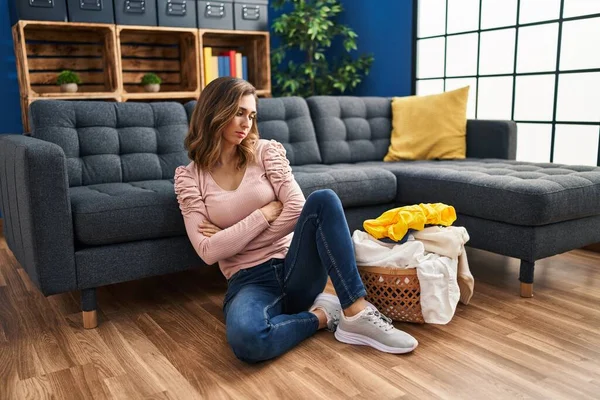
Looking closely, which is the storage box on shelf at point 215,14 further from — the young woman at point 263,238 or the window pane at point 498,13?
the young woman at point 263,238

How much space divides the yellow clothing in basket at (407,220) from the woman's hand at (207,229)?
57cm

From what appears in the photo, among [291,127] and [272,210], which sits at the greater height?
[291,127]

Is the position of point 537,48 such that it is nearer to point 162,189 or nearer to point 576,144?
point 576,144

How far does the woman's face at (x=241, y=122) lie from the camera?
1.85 metres

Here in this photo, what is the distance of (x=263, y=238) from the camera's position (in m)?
1.90

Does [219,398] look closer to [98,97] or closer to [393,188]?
[393,188]

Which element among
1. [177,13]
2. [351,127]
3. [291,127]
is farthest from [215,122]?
[177,13]

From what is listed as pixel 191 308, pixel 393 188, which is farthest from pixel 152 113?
pixel 393 188

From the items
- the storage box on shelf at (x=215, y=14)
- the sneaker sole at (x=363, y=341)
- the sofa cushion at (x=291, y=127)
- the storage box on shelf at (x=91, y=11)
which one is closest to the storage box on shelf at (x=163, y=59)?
the storage box on shelf at (x=215, y=14)

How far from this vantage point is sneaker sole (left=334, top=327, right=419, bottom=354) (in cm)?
178

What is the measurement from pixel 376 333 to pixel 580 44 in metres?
2.39

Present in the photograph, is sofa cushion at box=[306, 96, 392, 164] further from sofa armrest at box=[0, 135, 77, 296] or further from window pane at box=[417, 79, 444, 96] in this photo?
sofa armrest at box=[0, 135, 77, 296]

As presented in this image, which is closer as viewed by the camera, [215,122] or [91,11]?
[215,122]

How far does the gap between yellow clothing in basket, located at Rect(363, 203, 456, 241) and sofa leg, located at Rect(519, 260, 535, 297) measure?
40 cm
